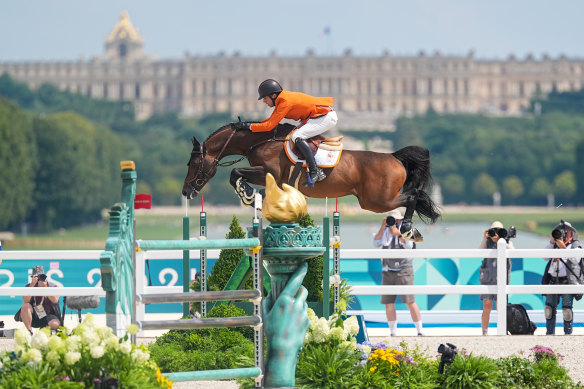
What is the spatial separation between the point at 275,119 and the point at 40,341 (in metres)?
4.37

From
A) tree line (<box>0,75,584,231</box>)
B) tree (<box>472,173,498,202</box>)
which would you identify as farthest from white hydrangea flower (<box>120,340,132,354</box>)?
tree (<box>472,173,498,202</box>)

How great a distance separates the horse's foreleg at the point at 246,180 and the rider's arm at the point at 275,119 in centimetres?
39

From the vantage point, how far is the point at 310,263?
981cm

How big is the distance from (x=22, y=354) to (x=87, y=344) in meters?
0.40

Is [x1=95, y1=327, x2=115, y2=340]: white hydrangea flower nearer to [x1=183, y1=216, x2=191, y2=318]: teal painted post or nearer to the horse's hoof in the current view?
[x1=183, y1=216, x2=191, y2=318]: teal painted post

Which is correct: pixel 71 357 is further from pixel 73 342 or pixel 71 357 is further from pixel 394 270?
pixel 394 270

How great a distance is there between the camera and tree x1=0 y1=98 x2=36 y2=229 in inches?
2416

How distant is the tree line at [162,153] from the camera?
68.4 meters

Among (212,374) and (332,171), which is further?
(332,171)

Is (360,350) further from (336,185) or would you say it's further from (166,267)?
(166,267)

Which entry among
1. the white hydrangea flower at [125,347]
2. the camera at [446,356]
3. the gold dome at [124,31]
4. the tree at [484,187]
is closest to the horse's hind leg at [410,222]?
the camera at [446,356]

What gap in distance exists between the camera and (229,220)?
78.3 meters

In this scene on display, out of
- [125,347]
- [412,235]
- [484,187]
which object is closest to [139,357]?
[125,347]

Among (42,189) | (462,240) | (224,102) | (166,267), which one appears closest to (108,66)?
(224,102)
